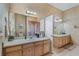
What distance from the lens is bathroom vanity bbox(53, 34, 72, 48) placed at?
222 centimetres

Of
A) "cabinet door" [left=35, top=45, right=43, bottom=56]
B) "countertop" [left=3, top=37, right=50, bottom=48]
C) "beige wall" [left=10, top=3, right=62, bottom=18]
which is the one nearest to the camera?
Result: "countertop" [left=3, top=37, right=50, bottom=48]

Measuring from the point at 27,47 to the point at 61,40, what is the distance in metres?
0.70

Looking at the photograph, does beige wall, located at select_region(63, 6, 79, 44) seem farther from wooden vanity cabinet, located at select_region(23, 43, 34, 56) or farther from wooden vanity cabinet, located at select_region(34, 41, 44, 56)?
wooden vanity cabinet, located at select_region(23, 43, 34, 56)

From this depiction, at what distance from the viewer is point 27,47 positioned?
218 cm

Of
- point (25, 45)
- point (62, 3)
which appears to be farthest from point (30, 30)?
point (62, 3)

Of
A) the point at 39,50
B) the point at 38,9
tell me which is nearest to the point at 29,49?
the point at 39,50

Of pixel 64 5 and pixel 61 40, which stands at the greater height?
pixel 64 5

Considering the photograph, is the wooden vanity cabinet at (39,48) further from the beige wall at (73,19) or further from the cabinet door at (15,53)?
the beige wall at (73,19)

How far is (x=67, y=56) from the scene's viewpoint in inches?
84.7

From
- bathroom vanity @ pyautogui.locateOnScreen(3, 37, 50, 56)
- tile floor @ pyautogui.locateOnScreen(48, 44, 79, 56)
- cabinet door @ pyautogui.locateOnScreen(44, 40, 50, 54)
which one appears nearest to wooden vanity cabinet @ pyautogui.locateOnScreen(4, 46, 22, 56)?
bathroom vanity @ pyautogui.locateOnScreen(3, 37, 50, 56)

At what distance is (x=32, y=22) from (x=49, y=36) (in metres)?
0.44

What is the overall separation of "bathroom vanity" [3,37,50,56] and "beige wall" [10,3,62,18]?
0.53 m

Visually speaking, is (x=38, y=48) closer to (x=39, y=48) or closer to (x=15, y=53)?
→ (x=39, y=48)

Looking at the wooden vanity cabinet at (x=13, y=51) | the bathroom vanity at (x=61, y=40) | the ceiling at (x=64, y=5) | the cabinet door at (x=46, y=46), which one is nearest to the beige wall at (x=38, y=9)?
the ceiling at (x=64, y=5)
